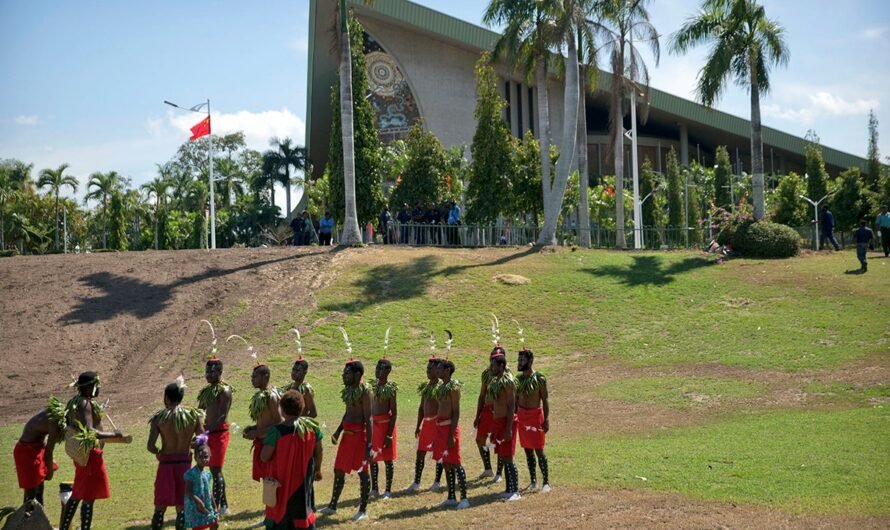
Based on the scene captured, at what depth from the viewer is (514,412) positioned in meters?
12.2

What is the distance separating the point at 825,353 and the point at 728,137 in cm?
4962

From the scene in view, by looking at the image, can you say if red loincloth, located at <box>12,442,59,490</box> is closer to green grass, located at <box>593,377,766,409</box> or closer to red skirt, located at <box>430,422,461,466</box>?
red skirt, located at <box>430,422,461,466</box>

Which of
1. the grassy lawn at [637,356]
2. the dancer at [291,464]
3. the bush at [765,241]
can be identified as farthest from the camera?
the bush at [765,241]

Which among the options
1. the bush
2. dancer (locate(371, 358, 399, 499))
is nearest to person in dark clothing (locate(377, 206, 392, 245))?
the bush

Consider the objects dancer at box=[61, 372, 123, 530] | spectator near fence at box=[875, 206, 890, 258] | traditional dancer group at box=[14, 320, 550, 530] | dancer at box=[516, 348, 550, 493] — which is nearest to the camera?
traditional dancer group at box=[14, 320, 550, 530]

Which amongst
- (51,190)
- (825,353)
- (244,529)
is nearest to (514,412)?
(244,529)

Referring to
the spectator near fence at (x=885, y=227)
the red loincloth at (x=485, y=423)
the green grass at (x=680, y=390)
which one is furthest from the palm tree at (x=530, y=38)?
the red loincloth at (x=485, y=423)

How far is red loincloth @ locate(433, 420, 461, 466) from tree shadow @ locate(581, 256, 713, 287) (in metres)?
19.1

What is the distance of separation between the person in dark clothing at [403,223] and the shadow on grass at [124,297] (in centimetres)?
825

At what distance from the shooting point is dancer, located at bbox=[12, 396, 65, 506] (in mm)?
10383

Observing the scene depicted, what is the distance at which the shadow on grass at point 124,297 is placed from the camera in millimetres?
27172

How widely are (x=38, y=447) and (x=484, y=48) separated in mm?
51922

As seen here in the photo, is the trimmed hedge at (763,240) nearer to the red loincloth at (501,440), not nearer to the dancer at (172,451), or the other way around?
the red loincloth at (501,440)

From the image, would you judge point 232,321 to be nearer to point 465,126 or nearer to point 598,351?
point 598,351
